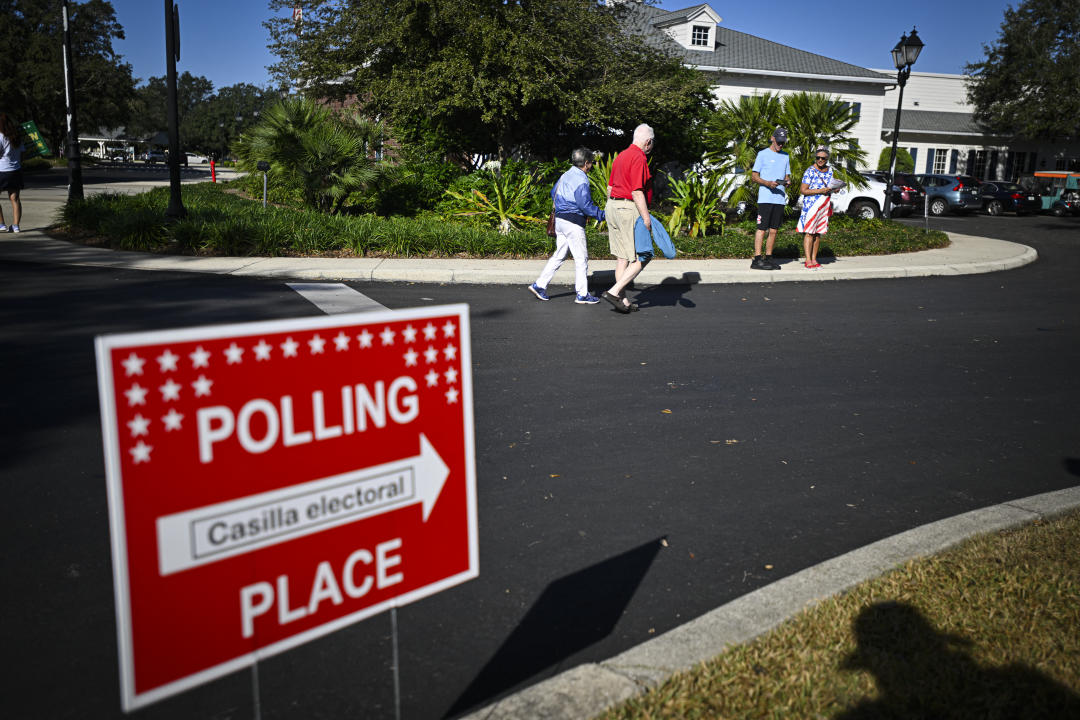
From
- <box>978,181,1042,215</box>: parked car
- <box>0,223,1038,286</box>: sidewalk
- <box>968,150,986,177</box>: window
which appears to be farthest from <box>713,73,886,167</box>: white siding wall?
<box>0,223,1038,286</box>: sidewalk

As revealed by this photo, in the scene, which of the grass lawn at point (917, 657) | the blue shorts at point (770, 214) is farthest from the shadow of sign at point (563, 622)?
the blue shorts at point (770, 214)

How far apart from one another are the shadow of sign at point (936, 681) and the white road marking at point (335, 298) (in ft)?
20.8

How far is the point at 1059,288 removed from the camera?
12.6 metres

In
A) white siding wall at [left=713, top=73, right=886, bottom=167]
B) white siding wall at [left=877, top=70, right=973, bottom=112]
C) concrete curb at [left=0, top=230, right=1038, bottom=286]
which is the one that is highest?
white siding wall at [left=877, top=70, right=973, bottom=112]

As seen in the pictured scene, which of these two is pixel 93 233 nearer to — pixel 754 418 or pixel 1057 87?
pixel 754 418

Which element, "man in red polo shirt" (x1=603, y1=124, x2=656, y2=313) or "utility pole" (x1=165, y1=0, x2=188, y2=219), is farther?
"utility pole" (x1=165, y1=0, x2=188, y2=219)

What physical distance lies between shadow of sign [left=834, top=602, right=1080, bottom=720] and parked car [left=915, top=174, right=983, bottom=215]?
109 feet

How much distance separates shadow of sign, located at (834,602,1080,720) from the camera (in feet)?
8.11

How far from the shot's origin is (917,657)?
107 inches

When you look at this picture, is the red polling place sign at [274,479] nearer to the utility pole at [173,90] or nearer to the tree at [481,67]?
the utility pole at [173,90]

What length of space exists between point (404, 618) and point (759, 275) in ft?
33.7

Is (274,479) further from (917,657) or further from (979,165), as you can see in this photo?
(979,165)

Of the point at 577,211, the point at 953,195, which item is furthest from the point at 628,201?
the point at 953,195

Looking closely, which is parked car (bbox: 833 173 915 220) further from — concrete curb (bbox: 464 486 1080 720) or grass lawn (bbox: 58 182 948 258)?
concrete curb (bbox: 464 486 1080 720)
